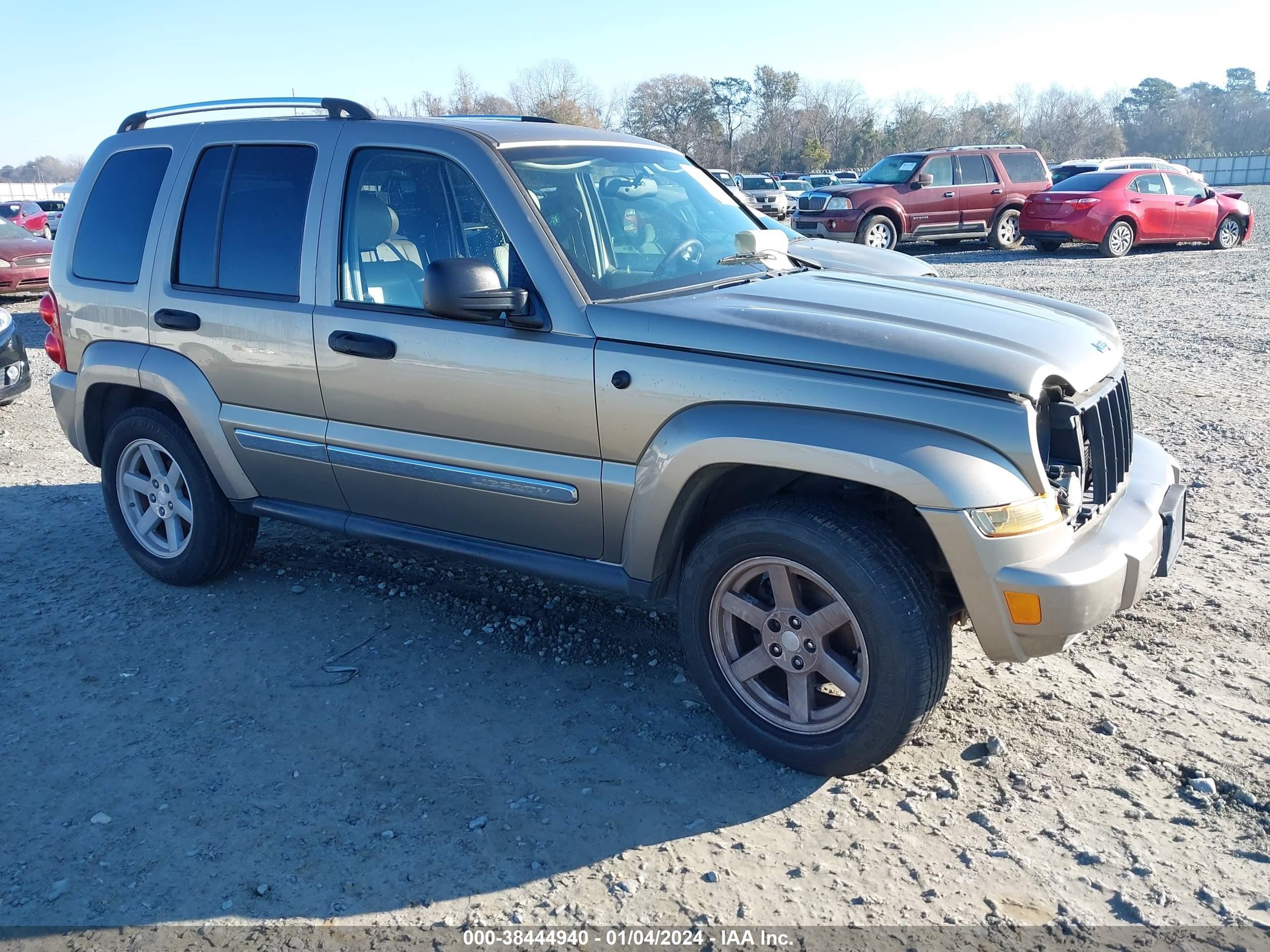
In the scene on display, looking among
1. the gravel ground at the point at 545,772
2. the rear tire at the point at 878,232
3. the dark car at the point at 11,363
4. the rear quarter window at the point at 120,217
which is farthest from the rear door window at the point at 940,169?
the rear quarter window at the point at 120,217

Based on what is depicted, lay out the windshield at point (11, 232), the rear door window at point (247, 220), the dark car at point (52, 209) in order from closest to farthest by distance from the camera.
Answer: the rear door window at point (247, 220), the windshield at point (11, 232), the dark car at point (52, 209)

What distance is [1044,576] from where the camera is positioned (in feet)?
9.34

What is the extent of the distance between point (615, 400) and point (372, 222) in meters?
1.37

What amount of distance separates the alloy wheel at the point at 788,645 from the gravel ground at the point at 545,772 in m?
0.22

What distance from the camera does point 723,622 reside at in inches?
134

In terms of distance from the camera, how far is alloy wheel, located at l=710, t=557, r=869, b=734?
10.5 ft

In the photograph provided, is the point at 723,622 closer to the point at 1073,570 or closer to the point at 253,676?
the point at 1073,570

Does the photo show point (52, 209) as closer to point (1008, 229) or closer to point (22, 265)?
point (22, 265)

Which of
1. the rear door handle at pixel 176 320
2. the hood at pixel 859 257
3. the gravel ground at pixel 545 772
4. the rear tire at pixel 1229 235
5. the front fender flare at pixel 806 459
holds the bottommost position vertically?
the gravel ground at pixel 545 772

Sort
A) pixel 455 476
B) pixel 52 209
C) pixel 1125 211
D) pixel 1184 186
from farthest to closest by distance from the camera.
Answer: pixel 52 209
pixel 1184 186
pixel 1125 211
pixel 455 476

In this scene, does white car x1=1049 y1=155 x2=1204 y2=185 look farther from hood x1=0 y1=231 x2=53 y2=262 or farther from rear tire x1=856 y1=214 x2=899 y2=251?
hood x1=0 y1=231 x2=53 y2=262

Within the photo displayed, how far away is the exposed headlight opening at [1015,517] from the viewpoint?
2848mm

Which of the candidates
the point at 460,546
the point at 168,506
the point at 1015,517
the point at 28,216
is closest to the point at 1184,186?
the point at 1015,517

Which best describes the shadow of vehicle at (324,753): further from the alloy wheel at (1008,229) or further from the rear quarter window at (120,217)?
the alloy wheel at (1008,229)
